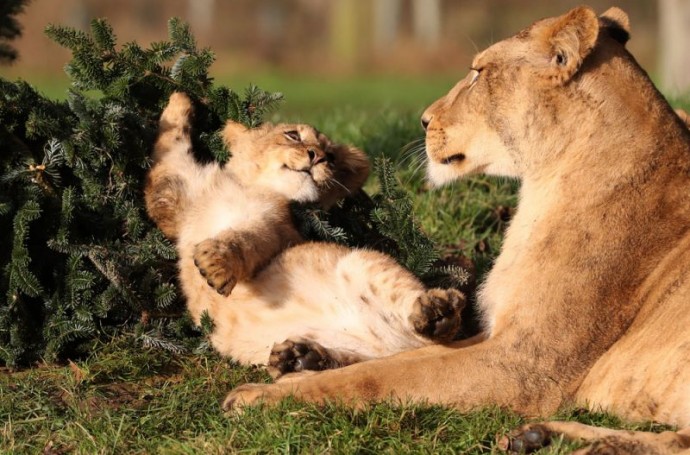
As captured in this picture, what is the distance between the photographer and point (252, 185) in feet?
17.2

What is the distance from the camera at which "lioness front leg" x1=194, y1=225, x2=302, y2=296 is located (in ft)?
14.0

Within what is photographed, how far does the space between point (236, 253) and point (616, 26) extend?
1.94 meters

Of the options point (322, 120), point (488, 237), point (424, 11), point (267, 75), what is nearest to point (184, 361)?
point (488, 237)

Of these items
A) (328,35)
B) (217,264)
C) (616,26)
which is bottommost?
(217,264)

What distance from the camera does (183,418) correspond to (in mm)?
3996

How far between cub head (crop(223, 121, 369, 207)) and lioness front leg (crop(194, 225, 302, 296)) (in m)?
0.24

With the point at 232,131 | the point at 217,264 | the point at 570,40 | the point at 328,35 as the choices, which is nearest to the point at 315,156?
the point at 232,131

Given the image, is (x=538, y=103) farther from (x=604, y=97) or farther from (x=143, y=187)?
(x=143, y=187)

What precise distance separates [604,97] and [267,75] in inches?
866

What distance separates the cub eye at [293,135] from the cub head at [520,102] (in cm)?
80

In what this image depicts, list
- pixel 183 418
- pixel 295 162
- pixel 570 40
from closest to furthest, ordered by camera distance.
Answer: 1. pixel 183 418
2. pixel 570 40
3. pixel 295 162

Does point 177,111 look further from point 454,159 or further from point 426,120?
point 454,159

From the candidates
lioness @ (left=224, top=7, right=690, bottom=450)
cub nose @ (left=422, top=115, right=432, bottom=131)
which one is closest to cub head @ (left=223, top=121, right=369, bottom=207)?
cub nose @ (left=422, top=115, right=432, bottom=131)

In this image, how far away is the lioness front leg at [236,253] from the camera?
14.0 feet
